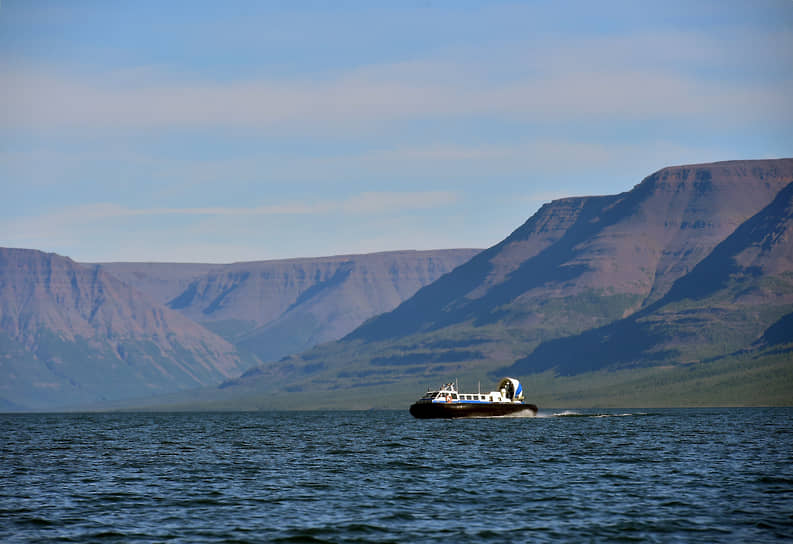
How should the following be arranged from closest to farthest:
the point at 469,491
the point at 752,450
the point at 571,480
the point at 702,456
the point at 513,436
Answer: the point at 469,491 → the point at 571,480 → the point at 702,456 → the point at 752,450 → the point at 513,436

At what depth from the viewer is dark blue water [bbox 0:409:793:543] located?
65188mm

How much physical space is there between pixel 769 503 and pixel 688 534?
531 inches

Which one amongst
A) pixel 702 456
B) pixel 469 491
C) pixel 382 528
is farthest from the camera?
pixel 702 456

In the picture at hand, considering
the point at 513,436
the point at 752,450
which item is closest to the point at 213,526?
the point at 752,450

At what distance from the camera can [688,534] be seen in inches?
2491

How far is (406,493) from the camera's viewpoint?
82.7 meters

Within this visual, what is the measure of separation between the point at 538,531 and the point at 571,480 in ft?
88.2

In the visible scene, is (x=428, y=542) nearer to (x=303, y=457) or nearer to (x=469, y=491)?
(x=469, y=491)

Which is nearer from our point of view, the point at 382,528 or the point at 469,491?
the point at 382,528

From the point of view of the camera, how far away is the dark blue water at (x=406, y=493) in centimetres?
6519

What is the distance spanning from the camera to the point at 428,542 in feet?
203

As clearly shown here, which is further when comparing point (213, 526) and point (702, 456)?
point (702, 456)

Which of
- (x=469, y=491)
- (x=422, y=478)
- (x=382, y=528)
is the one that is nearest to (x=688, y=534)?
(x=382, y=528)

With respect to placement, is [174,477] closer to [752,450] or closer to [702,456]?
[702,456]
